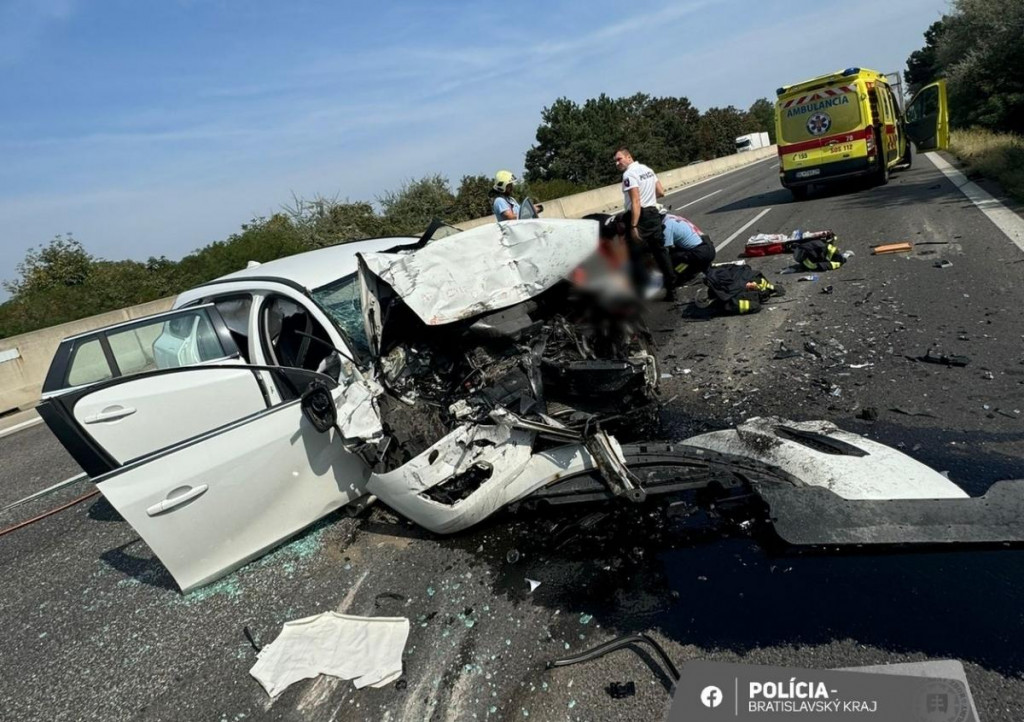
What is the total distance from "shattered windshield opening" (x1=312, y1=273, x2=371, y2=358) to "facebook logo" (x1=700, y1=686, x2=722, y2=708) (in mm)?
2619

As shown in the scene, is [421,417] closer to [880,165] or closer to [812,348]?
[812,348]

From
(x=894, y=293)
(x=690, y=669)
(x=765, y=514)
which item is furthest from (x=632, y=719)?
(x=894, y=293)

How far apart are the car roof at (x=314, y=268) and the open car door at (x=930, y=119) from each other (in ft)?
52.5

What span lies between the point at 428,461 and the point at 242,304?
1897mm

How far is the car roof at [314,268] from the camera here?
410 cm

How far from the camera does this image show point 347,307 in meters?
4.14

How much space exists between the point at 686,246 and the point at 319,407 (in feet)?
17.3

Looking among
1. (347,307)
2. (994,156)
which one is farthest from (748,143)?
(347,307)

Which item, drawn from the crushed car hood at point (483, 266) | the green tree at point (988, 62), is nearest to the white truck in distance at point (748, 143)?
the green tree at point (988, 62)

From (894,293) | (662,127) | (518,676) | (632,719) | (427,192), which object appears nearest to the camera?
(632,719)

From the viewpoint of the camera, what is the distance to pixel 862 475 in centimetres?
292

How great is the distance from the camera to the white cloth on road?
2723 mm

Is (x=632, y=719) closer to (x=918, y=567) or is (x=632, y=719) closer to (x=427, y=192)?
(x=918, y=567)

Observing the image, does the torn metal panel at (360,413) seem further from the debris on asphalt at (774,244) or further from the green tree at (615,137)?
the green tree at (615,137)
